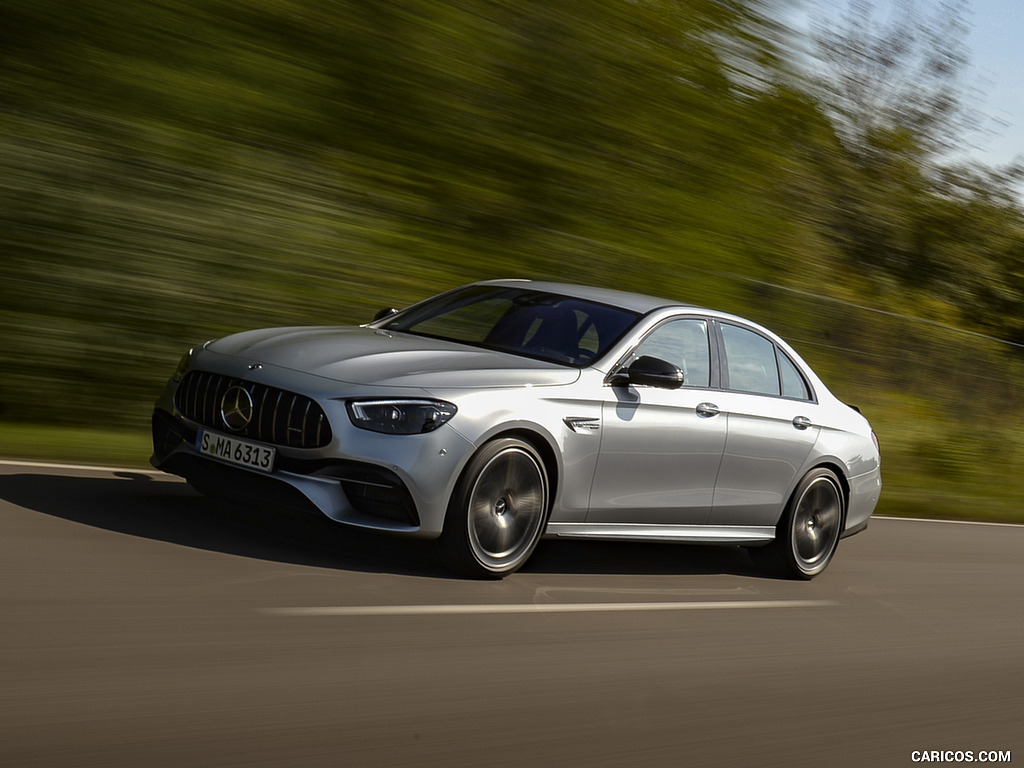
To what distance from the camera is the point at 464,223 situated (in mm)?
12328

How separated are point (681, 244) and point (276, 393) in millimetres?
9469

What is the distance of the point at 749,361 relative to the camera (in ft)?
25.0

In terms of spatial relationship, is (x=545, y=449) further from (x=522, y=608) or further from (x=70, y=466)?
(x=70, y=466)

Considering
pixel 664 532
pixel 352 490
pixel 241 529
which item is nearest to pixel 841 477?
pixel 664 532

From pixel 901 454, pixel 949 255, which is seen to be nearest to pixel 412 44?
pixel 901 454

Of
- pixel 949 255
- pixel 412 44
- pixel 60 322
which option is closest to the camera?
pixel 60 322

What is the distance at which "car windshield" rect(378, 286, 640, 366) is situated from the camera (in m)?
6.76

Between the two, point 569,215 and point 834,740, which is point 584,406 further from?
point 569,215

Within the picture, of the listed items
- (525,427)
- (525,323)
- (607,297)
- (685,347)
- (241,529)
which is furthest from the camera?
(607,297)

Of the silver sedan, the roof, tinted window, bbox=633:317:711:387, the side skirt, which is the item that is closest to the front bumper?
the silver sedan

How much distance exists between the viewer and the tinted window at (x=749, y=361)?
7.46m

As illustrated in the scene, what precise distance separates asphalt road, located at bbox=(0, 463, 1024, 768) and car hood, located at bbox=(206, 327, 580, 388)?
0.74m

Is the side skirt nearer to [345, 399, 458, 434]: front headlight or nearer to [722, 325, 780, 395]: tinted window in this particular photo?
[722, 325, 780, 395]: tinted window

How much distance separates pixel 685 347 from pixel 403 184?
17.7 ft
